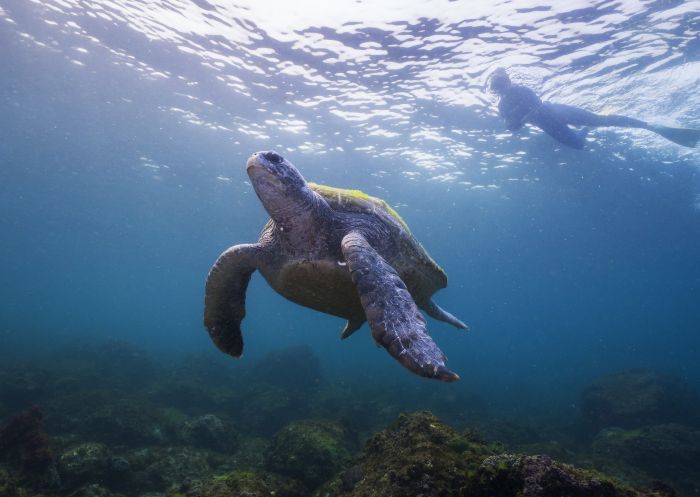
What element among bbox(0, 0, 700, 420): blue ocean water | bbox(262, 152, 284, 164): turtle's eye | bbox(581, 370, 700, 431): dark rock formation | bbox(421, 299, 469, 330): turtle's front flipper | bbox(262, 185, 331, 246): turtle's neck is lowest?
bbox(581, 370, 700, 431): dark rock formation

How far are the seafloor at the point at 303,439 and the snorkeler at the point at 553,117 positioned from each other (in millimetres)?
11644

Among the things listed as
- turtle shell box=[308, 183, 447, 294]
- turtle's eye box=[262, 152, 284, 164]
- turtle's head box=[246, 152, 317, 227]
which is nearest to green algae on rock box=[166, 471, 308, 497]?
turtle's head box=[246, 152, 317, 227]

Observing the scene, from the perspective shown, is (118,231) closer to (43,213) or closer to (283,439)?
(43,213)

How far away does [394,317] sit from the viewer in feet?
9.23

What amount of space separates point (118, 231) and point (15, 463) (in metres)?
46.3

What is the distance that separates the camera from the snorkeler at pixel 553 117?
1456cm

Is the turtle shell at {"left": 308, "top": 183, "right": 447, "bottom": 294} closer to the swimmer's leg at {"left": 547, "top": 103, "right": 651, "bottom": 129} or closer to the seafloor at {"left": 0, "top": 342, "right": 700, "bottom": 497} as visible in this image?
the seafloor at {"left": 0, "top": 342, "right": 700, "bottom": 497}

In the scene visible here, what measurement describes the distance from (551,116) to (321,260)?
16017mm

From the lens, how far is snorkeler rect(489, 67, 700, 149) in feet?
47.8

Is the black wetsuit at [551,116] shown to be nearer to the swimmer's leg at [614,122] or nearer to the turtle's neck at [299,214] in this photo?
the swimmer's leg at [614,122]

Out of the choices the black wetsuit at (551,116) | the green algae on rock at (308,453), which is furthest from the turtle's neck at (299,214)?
the black wetsuit at (551,116)

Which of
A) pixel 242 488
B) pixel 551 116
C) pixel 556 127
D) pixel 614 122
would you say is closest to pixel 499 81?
pixel 551 116

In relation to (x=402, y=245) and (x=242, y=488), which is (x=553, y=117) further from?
(x=242, y=488)

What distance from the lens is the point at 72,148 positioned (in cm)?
2400
